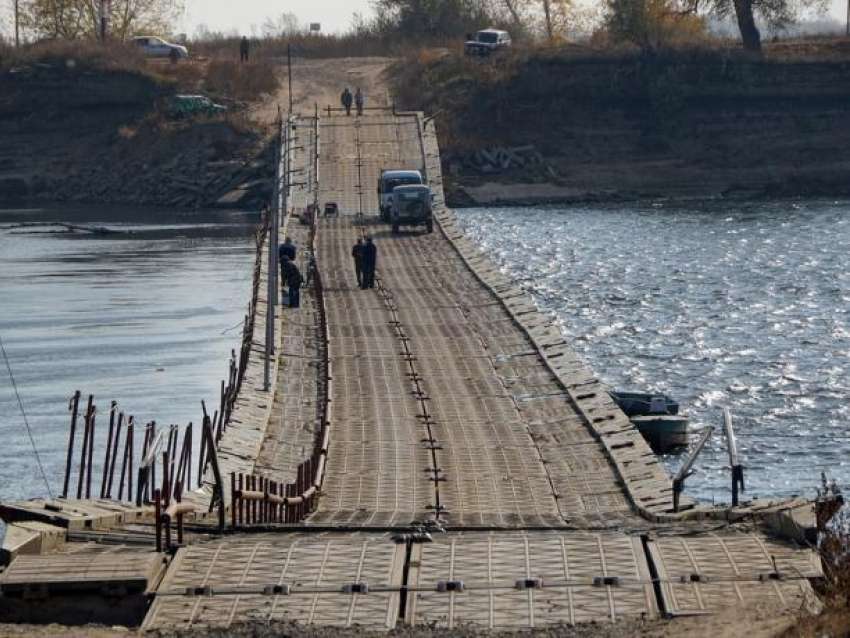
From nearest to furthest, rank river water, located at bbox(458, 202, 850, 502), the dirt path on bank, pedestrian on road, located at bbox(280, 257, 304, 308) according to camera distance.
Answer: river water, located at bbox(458, 202, 850, 502)
pedestrian on road, located at bbox(280, 257, 304, 308)
the dirt path on bank

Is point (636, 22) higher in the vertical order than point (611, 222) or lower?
higher

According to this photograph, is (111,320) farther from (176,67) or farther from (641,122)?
(176,67)

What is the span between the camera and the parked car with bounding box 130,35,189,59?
11662 cm

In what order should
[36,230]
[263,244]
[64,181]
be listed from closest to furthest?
1. [263,244]
2. [36,230]
3. [64,181]

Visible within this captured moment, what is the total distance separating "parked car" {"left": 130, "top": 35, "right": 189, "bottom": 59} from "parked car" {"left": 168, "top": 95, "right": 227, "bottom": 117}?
376 inches

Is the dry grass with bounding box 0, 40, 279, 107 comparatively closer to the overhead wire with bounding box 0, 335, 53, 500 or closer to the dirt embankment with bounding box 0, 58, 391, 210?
the dirt embankment with bounding box 0, 58, 391, 210

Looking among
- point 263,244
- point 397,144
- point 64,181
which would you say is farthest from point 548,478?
point 64,181

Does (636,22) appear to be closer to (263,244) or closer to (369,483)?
(263,244)

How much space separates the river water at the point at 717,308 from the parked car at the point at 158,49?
1291 inches

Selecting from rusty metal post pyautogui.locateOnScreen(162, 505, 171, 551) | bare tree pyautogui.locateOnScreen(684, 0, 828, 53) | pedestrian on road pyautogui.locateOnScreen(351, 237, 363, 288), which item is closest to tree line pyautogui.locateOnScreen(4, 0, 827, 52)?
bare tree pyautogui.locateOnScreen(684, 0, 828, 53)

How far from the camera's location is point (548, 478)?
27625 millimetres

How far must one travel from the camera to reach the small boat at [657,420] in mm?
38969

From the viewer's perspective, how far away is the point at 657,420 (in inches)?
1537

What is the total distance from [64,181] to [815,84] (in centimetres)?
4402
